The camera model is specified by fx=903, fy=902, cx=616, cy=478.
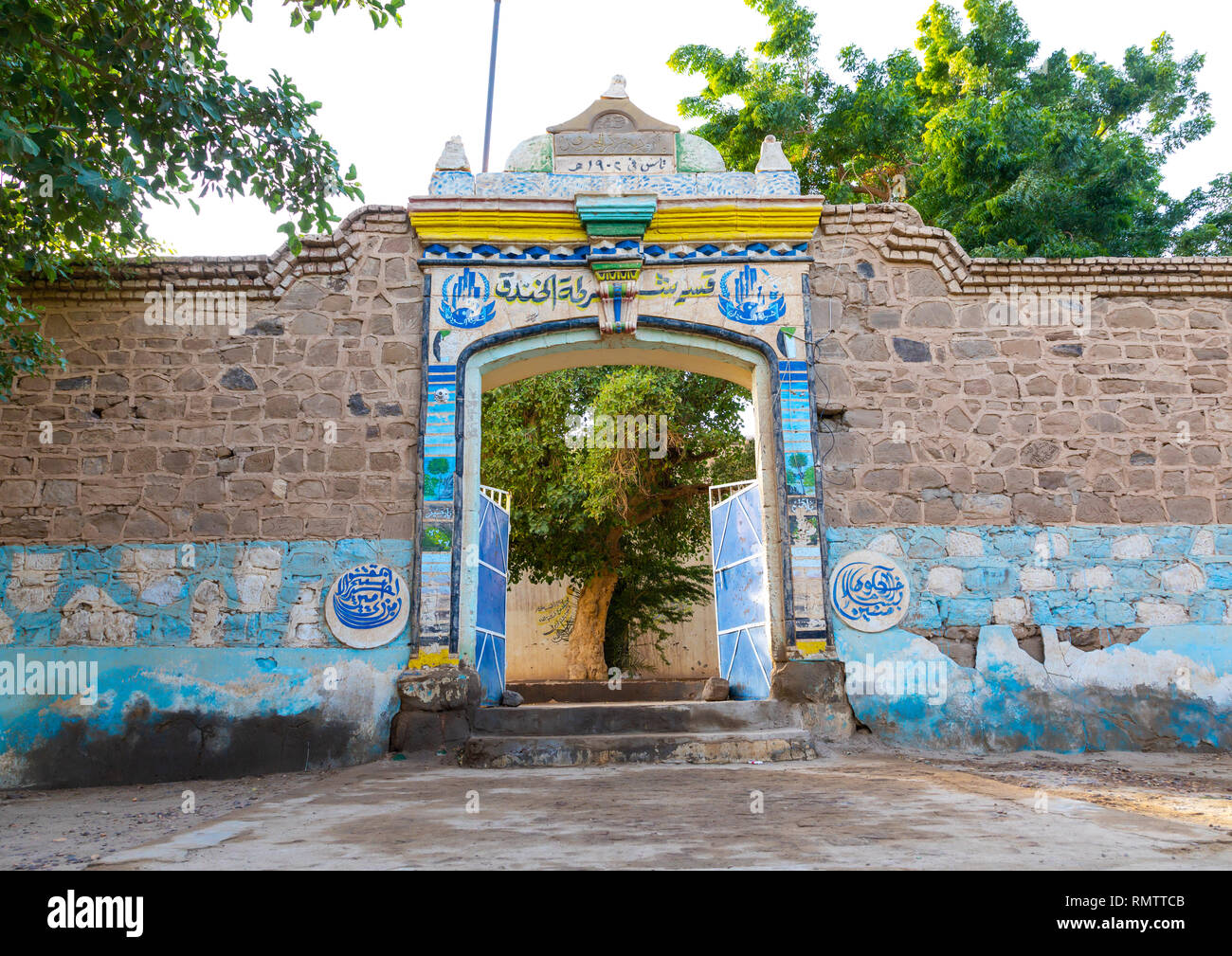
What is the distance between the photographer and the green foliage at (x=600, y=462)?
36.9 feet

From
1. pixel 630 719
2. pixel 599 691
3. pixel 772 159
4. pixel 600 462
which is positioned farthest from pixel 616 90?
pixel 599 691

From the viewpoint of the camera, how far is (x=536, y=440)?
39.1 ft

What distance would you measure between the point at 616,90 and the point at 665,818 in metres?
5.33

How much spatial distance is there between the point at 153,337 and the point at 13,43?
2.84 m

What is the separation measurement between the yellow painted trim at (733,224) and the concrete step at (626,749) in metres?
3.49

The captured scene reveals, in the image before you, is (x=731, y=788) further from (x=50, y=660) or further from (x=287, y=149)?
(x=50, y=660)

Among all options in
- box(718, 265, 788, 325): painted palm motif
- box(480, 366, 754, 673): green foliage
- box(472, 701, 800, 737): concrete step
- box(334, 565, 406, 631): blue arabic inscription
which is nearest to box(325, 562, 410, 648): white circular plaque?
box(334, 565, 406, 631): blue arabic inscription

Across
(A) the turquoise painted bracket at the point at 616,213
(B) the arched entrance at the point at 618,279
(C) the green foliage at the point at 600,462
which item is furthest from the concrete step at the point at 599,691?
(A) the turquoise painted bracket at the point at 616,213

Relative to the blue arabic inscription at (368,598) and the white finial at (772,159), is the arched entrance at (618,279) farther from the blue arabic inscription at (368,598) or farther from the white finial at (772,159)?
the blue arabic inscription at (368,598)

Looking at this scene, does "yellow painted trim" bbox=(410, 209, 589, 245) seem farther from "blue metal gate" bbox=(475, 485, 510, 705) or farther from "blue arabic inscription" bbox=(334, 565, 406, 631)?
"blue arabic inscription" bbox=(334, 565, 406, 631)

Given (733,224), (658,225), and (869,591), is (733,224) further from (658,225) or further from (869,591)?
(869,591)

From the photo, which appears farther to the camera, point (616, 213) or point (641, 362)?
point (641, 362)

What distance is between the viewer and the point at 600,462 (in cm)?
1130

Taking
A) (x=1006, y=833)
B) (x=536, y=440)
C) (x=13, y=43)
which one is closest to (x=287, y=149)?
(x=13, y=43)
